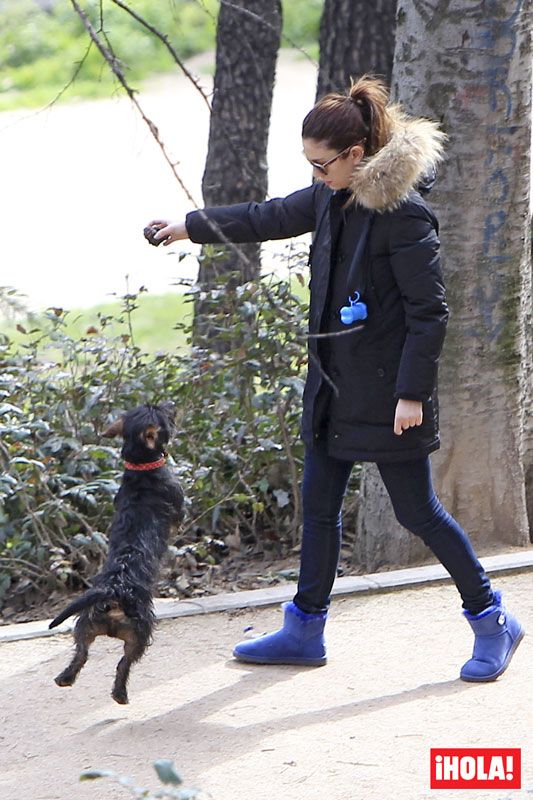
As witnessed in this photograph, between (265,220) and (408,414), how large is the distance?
0.96m

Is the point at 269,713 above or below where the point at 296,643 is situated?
below

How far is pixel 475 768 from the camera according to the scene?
377 cm

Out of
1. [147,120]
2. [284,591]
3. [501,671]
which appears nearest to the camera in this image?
[147,120]

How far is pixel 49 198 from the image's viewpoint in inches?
804

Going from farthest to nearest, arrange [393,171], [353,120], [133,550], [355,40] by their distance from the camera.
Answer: [355,40] < [133,550] < [353,120] < [393,171]

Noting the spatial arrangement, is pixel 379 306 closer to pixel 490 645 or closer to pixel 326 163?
pixel 326 163

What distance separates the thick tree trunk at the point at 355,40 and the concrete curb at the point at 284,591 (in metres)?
3.62

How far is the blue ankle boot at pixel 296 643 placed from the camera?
4625 millimetres

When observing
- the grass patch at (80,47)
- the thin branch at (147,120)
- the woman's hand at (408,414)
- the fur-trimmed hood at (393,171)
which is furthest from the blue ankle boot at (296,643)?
the grass patch at (80,47)

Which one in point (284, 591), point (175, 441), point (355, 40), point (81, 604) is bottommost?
point (284, 591)

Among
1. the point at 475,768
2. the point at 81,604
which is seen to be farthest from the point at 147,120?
→ the point at 475,768

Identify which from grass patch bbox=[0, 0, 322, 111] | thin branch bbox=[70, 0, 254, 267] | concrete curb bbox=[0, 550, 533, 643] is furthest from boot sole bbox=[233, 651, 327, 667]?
grass patch bbox=[0, 0, 322, 111]

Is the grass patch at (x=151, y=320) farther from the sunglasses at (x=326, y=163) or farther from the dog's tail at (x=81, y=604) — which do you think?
the dog's tail at (x=81, y=604)

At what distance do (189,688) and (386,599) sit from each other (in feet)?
3.80
